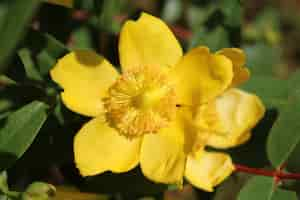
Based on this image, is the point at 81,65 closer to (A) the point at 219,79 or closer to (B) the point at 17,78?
(B) the point at 17,78

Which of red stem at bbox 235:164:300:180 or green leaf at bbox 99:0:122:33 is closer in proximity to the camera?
red stem at bbox 235:164:300:180

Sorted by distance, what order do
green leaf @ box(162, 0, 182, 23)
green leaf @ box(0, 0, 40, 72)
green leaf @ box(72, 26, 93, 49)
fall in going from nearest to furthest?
1. green leaf @ box(0, 0, 40, 72)
2. green leaf @ box(72, 26, 93, 49)
3. green leaf @ box(162, 0, 182, 23)

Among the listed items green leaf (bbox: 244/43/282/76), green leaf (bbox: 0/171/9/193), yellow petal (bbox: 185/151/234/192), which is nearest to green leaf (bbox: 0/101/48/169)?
green leaf (bbox: 0/171/9/193)

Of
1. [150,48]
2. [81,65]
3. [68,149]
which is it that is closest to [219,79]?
[150,48]

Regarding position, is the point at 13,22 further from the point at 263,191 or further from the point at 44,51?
the point at 263,191

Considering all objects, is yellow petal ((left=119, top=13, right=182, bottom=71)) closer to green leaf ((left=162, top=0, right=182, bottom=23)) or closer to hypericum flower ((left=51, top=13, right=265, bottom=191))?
hypericum flower ((left=51, top=13, right=265, bottom=191))
